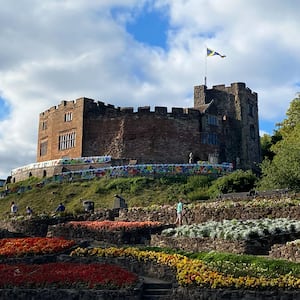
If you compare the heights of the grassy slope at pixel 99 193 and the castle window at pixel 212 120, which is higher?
the castle window at pixel 212 120

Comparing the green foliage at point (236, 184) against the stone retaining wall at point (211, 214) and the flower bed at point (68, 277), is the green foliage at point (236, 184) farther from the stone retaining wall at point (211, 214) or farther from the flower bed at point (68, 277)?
the flower bed at point (68, 277)

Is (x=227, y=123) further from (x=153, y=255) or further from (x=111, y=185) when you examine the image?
(x=153, y=255)

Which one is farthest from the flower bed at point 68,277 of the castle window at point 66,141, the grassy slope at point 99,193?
the castle window at point 66,141

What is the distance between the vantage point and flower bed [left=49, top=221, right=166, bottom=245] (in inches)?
962

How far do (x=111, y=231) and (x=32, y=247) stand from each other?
5999 mm

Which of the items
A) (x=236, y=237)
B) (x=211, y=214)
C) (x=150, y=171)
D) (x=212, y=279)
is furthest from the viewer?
(x=150, y=171)

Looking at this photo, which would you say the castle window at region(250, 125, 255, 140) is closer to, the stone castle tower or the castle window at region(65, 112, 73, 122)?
the stone castle tower

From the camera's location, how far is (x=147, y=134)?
63.2 metres

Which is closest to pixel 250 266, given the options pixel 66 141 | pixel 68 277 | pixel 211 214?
pixel 68 277

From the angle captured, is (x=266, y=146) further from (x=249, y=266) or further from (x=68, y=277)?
(x=68, y=277)

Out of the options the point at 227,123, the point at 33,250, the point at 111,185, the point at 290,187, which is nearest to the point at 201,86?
the point at 227,123

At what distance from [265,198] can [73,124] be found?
3993cm

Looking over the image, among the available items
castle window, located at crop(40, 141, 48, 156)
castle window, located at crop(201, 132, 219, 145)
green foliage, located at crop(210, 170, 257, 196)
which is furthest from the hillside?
castle window, located at crop(40, 141, 48, 156)

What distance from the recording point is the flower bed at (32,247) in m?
18.8
